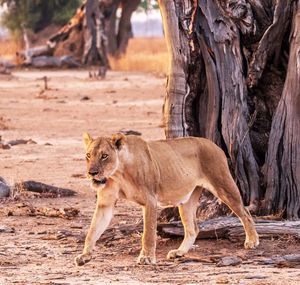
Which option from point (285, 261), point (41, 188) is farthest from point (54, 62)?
point (285, 261)

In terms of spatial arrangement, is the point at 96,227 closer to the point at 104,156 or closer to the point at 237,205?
the point at 104,156

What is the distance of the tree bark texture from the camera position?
964 centimetres

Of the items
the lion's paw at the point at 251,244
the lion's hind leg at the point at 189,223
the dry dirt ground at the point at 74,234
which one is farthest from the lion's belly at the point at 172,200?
the lion's paw at the point at 251,244

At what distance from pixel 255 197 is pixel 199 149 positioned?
1142mm

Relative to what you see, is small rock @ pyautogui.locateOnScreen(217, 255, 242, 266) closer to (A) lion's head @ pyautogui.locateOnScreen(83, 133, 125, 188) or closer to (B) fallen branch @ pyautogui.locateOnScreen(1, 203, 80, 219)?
(A) lion's head @ pyautogui.locateOnScreen(83, 133, 125, 188)

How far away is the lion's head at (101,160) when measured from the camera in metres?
7.93

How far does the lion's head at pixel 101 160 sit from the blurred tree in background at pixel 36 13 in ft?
120

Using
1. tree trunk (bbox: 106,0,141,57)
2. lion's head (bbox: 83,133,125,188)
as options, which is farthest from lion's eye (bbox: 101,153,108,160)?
tree trunk (bbox: 106,0,141,57)

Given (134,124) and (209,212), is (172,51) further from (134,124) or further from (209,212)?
(134,124)

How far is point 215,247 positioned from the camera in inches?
352

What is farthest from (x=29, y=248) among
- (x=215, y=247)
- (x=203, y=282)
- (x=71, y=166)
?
(x=71, y=166)

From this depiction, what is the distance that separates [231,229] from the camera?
9062 millimetres

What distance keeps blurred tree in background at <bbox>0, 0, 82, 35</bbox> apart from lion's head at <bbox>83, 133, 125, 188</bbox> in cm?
3666

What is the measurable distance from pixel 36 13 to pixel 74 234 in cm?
3638
